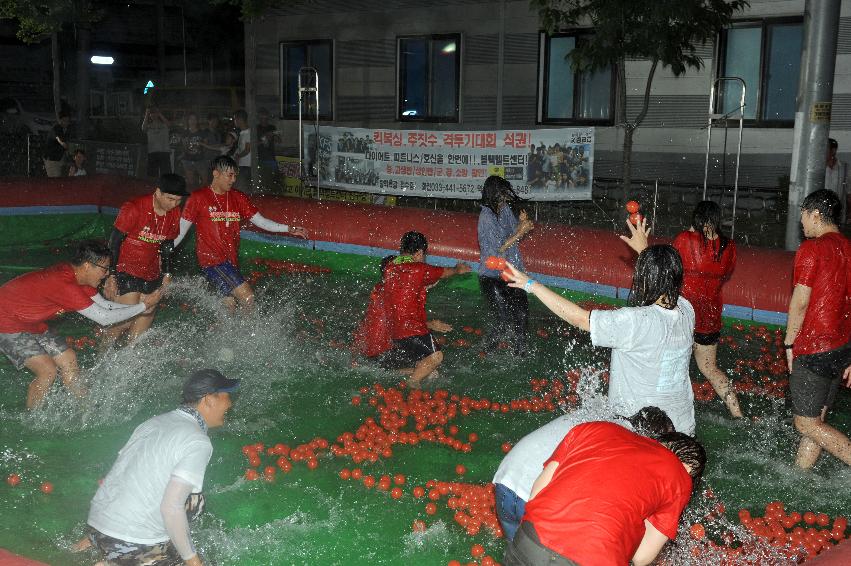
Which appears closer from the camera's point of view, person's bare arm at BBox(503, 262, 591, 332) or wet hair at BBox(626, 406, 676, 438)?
wet hair at BBox(626, 406, 676, 438)

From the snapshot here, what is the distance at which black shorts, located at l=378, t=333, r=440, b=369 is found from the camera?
769cm

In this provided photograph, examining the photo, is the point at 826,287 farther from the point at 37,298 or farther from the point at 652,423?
the point at 37,298

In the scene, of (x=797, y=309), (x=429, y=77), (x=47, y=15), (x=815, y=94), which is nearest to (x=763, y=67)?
(x=815, y=94)

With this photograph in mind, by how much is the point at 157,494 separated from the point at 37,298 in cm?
303

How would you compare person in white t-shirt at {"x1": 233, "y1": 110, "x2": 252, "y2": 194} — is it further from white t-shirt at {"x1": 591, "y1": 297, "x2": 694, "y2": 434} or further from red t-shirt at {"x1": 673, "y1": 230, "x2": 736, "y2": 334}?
white t-shirt at {"x1": 591, "y1": 297, "x2": 694, "y2": 434}

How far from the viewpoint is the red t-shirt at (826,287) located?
5770 millimetres

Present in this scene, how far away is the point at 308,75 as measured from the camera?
21891 mm

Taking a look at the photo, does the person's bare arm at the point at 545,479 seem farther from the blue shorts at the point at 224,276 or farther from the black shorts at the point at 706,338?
the blue shorts at the point at 224,276

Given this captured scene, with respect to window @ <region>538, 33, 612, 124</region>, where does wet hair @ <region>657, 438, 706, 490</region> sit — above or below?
below

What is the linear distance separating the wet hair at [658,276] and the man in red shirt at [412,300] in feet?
9.68

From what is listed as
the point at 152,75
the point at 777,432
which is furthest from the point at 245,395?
the point at 152,75

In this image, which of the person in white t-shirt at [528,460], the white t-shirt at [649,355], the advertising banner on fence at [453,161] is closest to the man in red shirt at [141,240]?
the white t-shirt at [649,355]

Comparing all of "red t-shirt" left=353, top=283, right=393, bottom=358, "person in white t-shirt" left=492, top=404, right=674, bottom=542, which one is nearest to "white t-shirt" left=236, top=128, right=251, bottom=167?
"red t-shirt" left=353, top=283, right=393, bottom=358

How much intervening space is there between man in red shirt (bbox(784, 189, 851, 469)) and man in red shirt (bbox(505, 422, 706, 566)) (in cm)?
257
